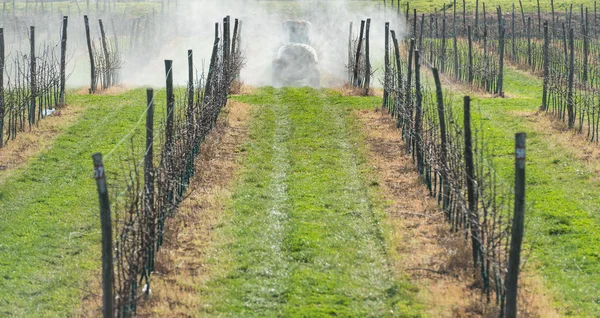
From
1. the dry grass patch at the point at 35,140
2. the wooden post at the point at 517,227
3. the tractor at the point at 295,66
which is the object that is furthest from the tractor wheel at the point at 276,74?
the wooden post at the point at 517,227

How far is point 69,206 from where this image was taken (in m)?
18.6

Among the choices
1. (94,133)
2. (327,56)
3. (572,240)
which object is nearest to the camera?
(572,240)

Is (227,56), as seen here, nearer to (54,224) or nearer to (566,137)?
(566,137)

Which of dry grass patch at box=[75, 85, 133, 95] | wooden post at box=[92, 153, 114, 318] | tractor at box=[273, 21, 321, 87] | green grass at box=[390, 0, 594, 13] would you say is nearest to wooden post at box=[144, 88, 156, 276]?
wooden post at box=[92, 153, 114, 318]

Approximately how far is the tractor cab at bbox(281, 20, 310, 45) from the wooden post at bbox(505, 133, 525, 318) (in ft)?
98.7

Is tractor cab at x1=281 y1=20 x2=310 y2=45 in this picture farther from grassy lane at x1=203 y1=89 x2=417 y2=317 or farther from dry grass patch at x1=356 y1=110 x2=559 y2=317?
dry grass patch at x1=356 y1=110 x2=559 y2=317

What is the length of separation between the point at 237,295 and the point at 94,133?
12382mm

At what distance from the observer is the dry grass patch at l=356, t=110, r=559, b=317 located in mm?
12961

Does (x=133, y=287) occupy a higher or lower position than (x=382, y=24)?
lower

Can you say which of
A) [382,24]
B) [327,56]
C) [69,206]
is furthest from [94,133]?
[382,24]

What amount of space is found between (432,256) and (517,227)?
398 centimetres

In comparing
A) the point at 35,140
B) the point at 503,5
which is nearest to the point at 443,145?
the point at 35,140

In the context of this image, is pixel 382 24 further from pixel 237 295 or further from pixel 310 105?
pixel 237 295

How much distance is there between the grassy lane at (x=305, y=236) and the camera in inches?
A: 520
